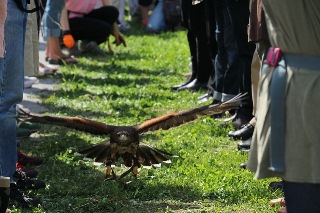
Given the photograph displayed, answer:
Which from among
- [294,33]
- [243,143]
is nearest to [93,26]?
[243,143]

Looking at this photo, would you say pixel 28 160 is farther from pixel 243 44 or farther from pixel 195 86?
pixel 195 86

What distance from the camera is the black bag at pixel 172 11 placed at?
17.2 m

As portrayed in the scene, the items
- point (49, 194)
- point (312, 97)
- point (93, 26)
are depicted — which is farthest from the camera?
point (93, 26)

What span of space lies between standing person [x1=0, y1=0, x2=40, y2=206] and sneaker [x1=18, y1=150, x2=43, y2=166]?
1.08 meters

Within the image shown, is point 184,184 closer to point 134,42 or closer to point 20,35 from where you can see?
point 20,35

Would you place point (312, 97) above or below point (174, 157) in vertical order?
above

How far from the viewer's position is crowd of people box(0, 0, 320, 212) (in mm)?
3217

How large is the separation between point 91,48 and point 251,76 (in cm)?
783

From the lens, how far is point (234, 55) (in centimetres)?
778

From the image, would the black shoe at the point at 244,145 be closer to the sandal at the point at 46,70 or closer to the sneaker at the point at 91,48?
the sandal at the point at 46,70

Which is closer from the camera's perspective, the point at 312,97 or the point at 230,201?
the point at 312,97

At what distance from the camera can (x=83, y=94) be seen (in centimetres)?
1020

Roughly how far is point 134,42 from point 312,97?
41.7ft

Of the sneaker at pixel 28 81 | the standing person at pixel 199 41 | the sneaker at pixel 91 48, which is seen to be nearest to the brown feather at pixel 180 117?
the standing person at pixel 199 41
